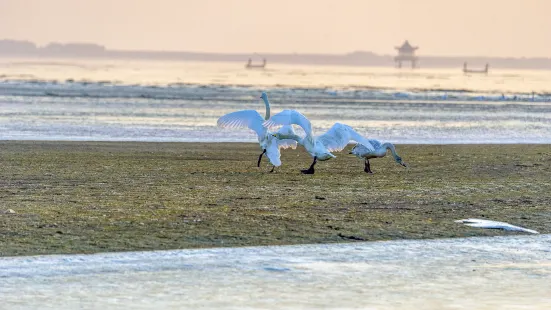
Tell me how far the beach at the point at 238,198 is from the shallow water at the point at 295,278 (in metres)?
0.65

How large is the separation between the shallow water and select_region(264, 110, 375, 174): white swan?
745cm

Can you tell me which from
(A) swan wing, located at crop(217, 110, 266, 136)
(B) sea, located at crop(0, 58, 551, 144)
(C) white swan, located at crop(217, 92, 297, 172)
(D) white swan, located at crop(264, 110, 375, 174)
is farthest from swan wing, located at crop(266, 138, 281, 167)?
(B) sea, located at crop(0, 58, 551, 144)

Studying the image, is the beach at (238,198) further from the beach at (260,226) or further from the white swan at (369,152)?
the white swan at (369,152)

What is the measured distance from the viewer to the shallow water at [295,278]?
33.1ft

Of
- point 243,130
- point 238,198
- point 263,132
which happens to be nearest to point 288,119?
point 263,132

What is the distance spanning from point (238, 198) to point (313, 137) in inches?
186

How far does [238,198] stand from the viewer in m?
17.1

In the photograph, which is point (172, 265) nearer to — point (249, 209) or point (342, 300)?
point (342, 300)

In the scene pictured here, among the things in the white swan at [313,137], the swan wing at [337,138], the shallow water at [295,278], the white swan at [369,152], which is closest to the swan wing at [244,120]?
the white swan at [313,137]

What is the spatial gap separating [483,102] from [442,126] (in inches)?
903

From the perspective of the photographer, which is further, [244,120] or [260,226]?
[244,120]

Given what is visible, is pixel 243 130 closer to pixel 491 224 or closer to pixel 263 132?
pixel 263 132

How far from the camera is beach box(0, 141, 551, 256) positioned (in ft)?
44.6

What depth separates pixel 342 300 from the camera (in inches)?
400
